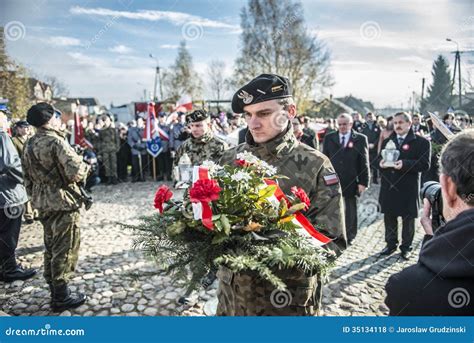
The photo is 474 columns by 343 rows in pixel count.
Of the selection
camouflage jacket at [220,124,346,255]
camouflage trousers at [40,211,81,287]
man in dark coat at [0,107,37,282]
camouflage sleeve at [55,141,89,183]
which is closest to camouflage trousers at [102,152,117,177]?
man in dark coat at [0,107,37,282]

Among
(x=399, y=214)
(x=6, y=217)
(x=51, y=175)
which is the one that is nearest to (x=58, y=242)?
(x=51, y=175)

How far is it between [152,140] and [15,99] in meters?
6.68

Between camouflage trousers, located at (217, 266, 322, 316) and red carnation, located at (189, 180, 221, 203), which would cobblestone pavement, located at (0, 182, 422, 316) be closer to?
camouflage trousers, located at (217, 266, 322, 316)

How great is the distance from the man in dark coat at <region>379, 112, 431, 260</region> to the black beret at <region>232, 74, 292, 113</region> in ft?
12.3

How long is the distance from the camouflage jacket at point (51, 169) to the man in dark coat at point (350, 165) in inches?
160

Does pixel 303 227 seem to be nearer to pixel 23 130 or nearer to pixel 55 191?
pixel 55 191

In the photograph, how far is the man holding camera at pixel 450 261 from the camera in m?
1.25

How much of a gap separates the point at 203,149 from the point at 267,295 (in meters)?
3.31

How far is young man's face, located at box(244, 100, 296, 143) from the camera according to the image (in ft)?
7.22

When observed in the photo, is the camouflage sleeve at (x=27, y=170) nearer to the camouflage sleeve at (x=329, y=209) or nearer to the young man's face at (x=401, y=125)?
the camouflage sleeve at (x=329, y=209)

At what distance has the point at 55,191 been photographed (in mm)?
3791

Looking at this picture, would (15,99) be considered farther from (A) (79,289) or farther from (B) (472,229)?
(B) (472,229)

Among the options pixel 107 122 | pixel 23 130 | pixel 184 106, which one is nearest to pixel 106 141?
pixel 107 122

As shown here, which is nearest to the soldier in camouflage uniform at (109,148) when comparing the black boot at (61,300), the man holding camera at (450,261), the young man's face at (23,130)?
the young man's face at (23,130)
